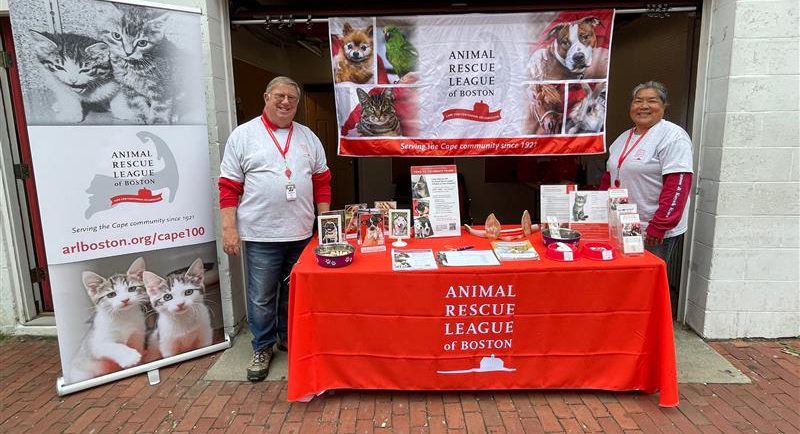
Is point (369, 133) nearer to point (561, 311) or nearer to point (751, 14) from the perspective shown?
point (561, 311)

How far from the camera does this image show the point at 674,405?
2336 mm

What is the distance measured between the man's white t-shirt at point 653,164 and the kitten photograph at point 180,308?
8.70 ft

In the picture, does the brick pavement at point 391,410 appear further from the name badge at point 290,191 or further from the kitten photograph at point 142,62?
the kitten photograph at point 142,62

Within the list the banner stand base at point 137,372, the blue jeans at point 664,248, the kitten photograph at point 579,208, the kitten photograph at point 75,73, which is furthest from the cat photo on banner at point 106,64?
the blue jeans at point 664,248

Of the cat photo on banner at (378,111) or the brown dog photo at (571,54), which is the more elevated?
the brown dog photo at (571,54)

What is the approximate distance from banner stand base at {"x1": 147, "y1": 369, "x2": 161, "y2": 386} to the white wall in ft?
11.4

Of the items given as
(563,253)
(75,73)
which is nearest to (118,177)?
(75,73)

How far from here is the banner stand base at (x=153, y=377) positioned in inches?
108

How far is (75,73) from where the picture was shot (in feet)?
8.02

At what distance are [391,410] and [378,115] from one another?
184 centimetres

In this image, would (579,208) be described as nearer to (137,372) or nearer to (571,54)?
(571,54)

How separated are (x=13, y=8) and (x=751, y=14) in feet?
13.1

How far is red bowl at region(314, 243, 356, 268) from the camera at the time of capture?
2.33 metres

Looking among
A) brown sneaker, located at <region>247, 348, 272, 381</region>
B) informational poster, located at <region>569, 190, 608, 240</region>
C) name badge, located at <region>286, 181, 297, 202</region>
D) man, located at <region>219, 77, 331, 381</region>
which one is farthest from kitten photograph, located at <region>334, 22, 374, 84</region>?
brown sneaker, located at <region>247, 348, 272, 381</region>
